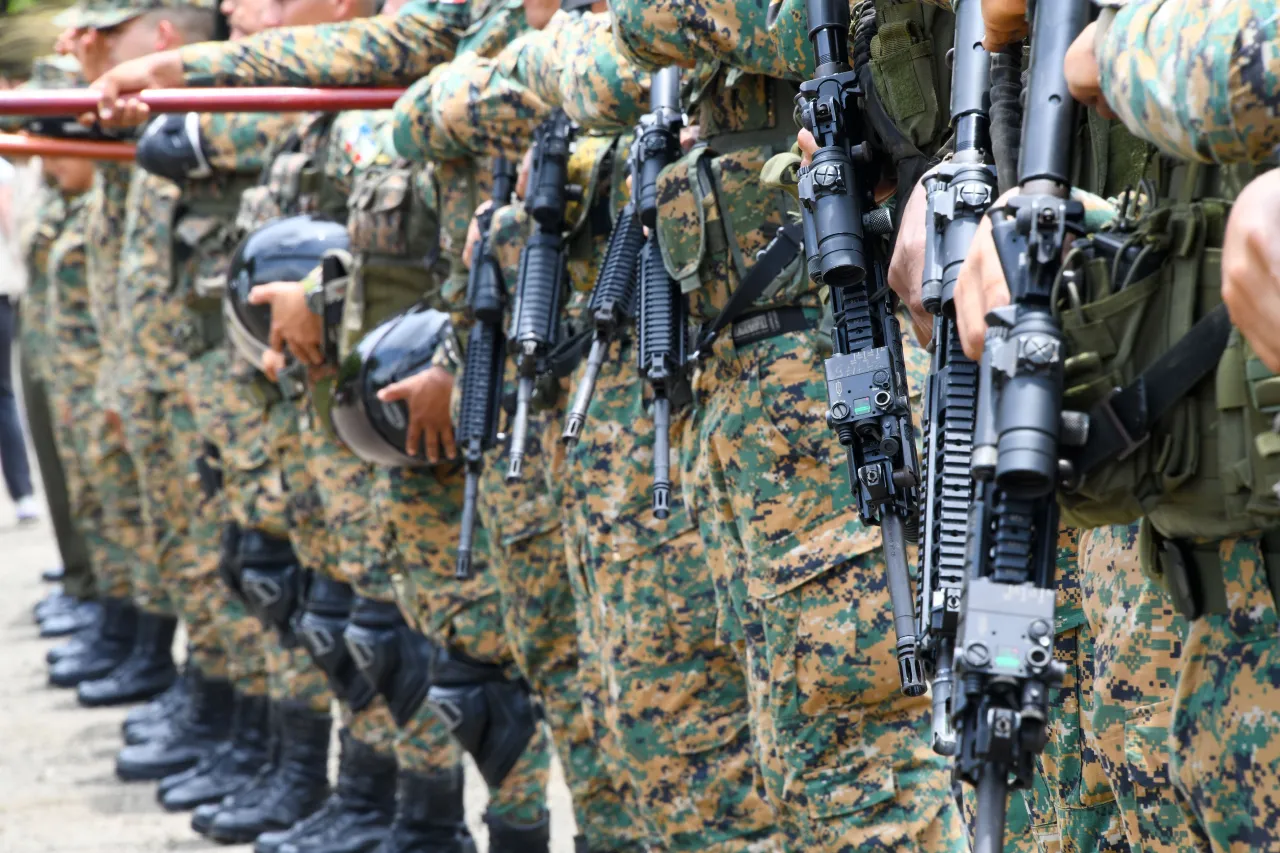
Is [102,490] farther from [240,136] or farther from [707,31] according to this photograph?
[707,31]

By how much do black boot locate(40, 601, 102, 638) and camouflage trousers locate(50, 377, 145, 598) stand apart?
1.20ft

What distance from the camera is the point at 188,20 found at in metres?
7.38

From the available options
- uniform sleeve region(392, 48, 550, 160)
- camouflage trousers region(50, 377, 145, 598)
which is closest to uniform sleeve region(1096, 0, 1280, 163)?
uniform sleeve region(392, 48, 550, 160)

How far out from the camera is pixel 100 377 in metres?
8.80

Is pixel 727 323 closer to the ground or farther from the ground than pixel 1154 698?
farther from the ground

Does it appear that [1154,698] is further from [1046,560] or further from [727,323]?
[727,323]

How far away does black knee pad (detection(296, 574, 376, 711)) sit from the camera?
573 cm

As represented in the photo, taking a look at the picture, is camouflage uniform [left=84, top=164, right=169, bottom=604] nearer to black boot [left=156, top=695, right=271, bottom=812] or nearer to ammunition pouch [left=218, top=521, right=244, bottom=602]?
black boot [left=156, top=695, right=271, bottom=812]

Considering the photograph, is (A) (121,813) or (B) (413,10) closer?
(B) (413,10)

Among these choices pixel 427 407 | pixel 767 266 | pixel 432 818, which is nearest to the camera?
pixel 767 266

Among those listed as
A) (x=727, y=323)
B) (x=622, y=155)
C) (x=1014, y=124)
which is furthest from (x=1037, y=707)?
(x=622, y=155)

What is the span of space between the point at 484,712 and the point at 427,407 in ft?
2.70

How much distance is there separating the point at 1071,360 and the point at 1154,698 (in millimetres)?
536

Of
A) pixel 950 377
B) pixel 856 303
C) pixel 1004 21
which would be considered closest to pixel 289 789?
pixel 856 303
